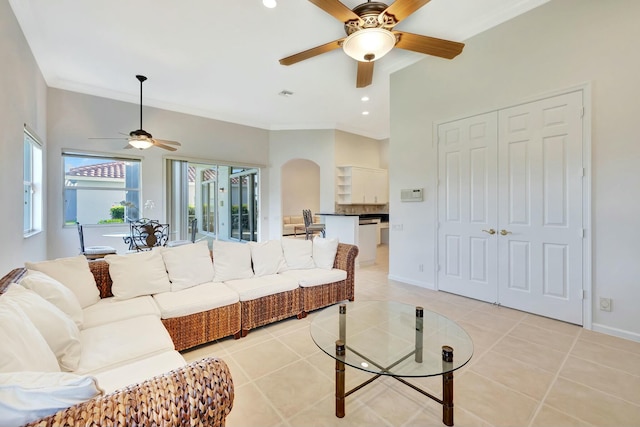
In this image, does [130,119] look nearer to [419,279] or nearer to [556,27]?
[419,279]

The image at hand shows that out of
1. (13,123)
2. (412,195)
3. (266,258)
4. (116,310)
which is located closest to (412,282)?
(412,195)

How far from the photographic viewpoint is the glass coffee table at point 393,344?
158 centimetres

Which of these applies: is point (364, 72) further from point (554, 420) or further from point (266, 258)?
point (554, 420)

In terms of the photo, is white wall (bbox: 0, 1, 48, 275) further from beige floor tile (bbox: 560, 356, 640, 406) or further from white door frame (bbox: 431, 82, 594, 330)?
white door frame (bbox: 431, 82, 594, 330)

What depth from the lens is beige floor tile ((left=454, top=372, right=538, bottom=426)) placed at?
1.65 metres

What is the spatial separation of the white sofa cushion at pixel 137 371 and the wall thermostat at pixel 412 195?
11.9 ft

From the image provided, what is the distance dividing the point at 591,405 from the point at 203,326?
2795 millimetres

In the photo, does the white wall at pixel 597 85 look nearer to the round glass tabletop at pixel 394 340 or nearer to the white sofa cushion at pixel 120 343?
the round glass tabletop at pixel 394 340

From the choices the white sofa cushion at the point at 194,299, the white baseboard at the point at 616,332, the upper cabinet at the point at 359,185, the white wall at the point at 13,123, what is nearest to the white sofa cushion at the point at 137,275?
the white sofa cushion at the point at 194,299

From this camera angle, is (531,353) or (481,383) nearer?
(481,383)

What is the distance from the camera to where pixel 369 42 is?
2.22m

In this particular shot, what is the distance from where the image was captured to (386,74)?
4.56m

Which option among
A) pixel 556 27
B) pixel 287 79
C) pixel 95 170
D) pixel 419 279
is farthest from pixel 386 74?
pixel 95 170

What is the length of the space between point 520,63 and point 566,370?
3.10m
